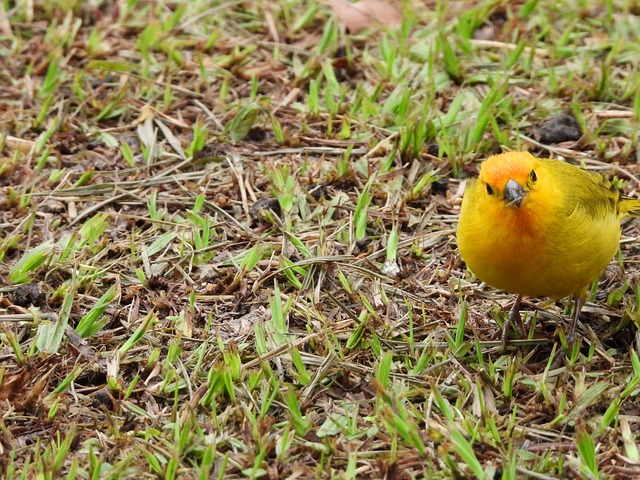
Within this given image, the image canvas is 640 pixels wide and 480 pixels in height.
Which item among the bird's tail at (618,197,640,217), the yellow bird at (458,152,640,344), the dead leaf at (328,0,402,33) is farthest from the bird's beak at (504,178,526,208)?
the dead leaf at (328,0,402,33)

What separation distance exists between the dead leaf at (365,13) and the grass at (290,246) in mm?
88

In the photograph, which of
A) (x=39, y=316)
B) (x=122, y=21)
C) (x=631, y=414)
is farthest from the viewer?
(x=122, y=21)

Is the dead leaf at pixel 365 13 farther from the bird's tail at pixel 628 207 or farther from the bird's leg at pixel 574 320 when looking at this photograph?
the bird's leg at pixel 574 320

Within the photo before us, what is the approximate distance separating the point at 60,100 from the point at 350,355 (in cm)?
266

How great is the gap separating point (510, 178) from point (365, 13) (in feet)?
9.70

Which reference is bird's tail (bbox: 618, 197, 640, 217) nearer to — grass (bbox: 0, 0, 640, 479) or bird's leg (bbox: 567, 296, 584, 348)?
grass (bbox: 0, 0, 640, 479)

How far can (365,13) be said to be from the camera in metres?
6.21

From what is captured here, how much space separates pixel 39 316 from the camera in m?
4.05

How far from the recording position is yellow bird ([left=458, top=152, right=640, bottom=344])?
3592 millimetres

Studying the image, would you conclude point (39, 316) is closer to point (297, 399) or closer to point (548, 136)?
point (297, 399)

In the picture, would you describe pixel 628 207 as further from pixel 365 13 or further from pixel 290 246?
pixel 365 13

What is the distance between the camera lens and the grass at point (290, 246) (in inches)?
135

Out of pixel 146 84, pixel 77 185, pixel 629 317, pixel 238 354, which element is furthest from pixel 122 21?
pixel 629 317

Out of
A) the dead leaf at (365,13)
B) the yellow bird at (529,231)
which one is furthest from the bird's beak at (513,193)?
the dead leaf at (365,13)
